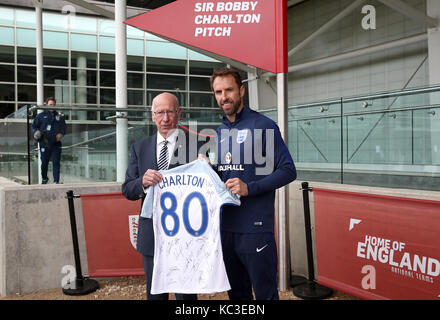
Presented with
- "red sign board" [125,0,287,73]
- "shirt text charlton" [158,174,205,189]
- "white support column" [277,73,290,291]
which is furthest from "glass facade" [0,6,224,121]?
"shirt text charlton" [158,174,205,189]

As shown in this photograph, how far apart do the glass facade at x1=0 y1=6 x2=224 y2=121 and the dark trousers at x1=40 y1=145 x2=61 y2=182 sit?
674 inches

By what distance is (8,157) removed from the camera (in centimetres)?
810

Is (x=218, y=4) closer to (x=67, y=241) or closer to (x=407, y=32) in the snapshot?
(x=67, y=241)

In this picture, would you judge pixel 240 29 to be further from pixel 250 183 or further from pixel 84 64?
pixel 84 64

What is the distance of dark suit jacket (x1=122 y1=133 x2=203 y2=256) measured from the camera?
2.95 meters

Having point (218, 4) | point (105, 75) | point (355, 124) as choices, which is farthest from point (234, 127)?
point (105, 75)

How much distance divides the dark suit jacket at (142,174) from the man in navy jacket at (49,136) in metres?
3.24

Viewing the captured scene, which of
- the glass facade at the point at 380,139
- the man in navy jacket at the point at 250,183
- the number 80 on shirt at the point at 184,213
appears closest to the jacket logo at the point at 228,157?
the man in navy jacket at the point at 250,183

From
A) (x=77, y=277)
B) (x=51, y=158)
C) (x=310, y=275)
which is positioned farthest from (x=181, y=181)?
(x=51, y=158)

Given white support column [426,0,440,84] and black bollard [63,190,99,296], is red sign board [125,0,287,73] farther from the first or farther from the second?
white support column [426,0,440,84]

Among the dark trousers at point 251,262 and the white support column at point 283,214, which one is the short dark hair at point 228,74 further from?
the white support column at point 283,214

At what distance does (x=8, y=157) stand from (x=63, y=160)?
245 centimetres

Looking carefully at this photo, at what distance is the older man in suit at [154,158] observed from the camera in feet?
9.67

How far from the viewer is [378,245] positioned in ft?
13.1
